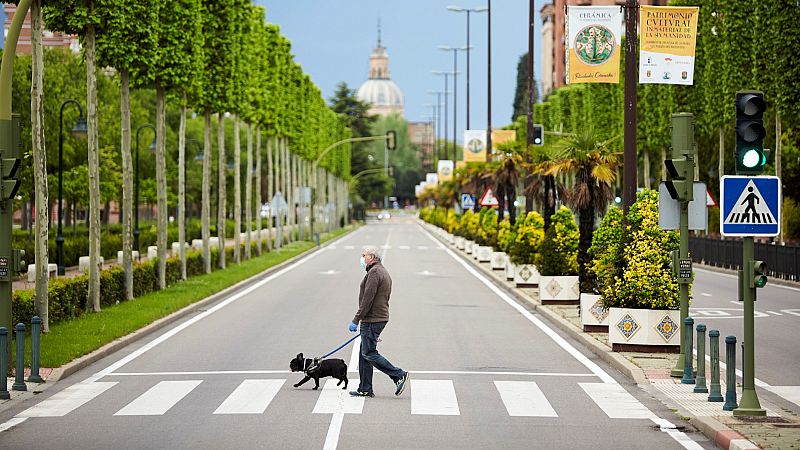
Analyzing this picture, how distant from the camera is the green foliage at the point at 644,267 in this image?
20766 millimetres

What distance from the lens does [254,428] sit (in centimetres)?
1433

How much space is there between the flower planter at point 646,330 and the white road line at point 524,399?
10.6 feet

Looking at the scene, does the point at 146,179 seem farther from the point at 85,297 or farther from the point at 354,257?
the point at 85,297

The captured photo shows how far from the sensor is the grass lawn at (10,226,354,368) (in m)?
21.3

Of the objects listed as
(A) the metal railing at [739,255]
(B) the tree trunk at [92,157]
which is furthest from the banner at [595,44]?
(A) the metal railing at [739,255]

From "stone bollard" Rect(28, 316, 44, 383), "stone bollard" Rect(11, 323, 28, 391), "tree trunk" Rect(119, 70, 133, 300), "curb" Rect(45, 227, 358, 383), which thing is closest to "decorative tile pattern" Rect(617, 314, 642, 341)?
"curb" Rect(45, 227, 358, 383)

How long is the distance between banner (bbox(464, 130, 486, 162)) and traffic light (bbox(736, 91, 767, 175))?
2385 inches

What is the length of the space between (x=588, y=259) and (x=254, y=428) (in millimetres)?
16528

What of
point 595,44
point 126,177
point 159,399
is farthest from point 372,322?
Answer: point 126,177

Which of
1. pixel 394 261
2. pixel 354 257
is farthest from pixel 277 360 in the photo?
pixel 354 257

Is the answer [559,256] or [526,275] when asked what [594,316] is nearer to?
[559,256]

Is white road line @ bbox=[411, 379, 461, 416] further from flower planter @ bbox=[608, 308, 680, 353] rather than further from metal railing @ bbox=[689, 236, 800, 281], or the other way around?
metal railing @ bbox=[689, 236, 800, 281]

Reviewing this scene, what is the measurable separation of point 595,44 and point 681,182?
765cm

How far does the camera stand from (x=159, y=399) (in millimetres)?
16719
